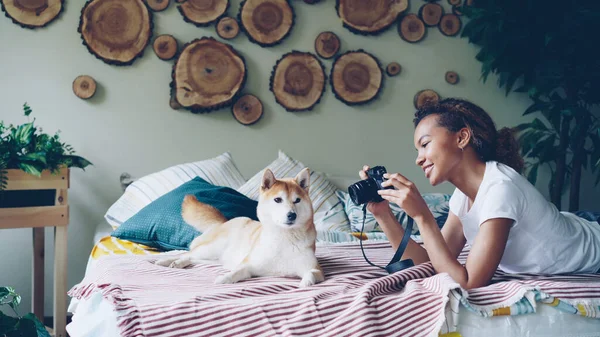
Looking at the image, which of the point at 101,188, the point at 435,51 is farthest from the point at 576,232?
the point at 101,188

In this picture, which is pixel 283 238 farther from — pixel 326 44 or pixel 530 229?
pixel 326 44

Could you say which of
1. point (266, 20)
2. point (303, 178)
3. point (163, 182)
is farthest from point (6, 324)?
point (266, 20)

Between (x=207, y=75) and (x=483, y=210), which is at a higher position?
(x=207, y=75)

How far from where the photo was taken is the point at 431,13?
10.5 ft

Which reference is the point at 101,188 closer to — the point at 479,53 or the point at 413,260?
the point at 413,260

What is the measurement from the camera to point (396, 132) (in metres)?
3.20

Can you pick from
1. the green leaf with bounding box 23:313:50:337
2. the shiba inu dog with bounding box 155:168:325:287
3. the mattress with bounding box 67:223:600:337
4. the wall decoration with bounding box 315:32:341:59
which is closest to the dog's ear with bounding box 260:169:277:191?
the shiba inu dog with bounding box 155:168:325:287

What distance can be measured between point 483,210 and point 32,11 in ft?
8.04

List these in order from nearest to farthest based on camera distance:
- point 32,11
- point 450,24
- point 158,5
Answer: point 32,11
point 158,5
point 450,24

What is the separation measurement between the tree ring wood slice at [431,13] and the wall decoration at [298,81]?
2.32ft

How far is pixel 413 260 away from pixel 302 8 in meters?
1.94

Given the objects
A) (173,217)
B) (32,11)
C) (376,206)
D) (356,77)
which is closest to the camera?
(376,206)

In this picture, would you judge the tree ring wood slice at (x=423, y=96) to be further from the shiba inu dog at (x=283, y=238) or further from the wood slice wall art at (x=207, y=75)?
the shiba inu dog at (x=283, y=238)

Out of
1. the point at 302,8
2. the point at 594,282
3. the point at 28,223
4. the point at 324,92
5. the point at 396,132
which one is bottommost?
the point at 28,223
